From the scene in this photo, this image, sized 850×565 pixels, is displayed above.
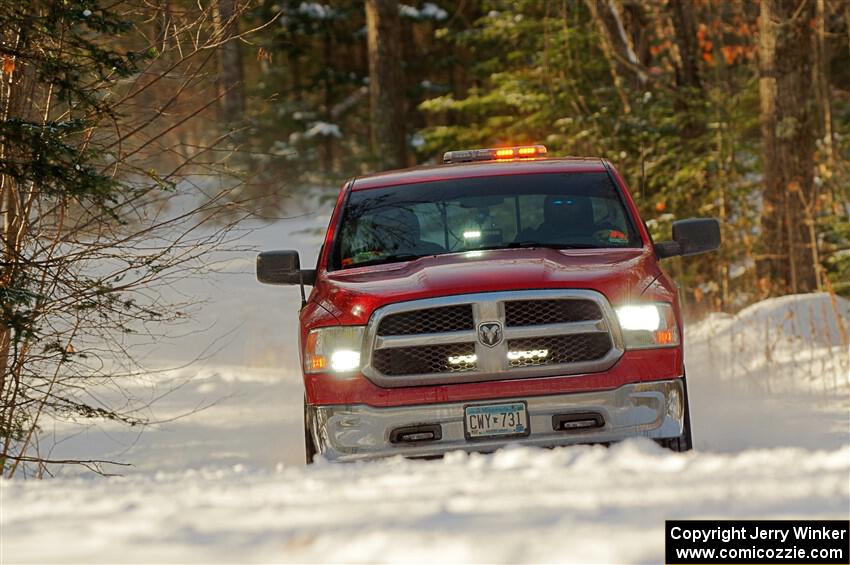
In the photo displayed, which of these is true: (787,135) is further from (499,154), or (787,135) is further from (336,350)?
(336,350)

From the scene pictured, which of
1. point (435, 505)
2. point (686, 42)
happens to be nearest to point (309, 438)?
point (435, 505)

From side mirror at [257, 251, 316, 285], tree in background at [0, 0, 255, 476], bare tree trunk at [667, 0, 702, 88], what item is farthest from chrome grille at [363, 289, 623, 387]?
bare tree trunk at [667, 0, 702, 88]

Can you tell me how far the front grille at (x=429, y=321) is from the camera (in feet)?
22.9

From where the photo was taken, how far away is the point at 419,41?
37438 millimetres

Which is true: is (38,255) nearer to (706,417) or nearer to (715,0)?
(706,417)

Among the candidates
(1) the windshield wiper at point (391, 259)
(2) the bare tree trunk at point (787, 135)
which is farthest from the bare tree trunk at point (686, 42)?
(1) the windshield wiper at point (391, 259)

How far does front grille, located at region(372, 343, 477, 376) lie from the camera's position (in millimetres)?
6980

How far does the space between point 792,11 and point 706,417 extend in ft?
28.5

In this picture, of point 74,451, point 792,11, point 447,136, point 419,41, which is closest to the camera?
point 74,451

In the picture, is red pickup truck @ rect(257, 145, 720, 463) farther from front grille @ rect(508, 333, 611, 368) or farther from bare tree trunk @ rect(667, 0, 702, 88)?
bare tree trunk @ rect(667, 0, 702, 88)

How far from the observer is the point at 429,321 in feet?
23.0

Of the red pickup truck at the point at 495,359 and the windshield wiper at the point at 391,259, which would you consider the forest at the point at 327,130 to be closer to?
the windshield wiper at the point at 391,259

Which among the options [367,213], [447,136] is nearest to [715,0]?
[447,136]

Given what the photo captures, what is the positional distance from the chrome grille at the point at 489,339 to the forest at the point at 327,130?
7.14 feet
